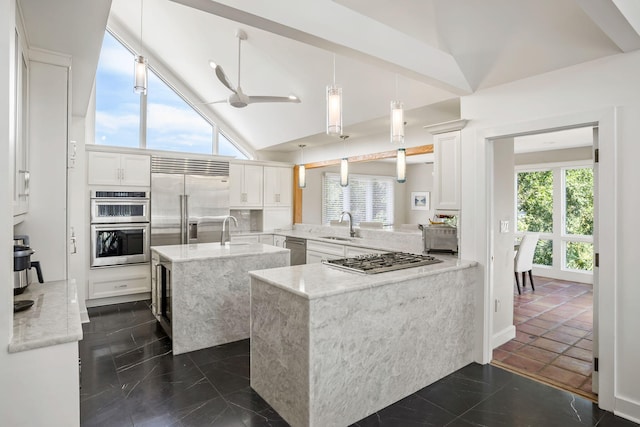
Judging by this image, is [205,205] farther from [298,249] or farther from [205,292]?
[205,292]

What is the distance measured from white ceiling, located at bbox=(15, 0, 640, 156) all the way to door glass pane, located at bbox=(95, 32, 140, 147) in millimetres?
598

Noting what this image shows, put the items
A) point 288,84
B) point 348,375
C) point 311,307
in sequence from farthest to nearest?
point 288,84, point 348,375, point 311,307

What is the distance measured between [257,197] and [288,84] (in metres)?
2.30

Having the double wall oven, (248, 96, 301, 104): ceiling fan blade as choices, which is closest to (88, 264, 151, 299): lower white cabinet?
the double wall oven

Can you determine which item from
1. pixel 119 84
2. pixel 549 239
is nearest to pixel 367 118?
pixel 119 84

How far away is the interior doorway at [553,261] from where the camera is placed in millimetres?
3111

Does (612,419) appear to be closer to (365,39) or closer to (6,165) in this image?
(365,39)

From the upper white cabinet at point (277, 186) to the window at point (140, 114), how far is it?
0.90 meters

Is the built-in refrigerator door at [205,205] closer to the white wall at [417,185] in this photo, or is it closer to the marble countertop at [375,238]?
the marble countertop at [375,238]

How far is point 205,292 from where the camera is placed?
3381 millimetres

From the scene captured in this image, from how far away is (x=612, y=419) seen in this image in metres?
2.33

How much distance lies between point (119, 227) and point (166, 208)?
665 mm

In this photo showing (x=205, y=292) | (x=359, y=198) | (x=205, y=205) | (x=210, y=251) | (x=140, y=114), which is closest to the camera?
(x=205, y=292)

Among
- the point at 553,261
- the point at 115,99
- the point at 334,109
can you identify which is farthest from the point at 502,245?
the point at 115,99
